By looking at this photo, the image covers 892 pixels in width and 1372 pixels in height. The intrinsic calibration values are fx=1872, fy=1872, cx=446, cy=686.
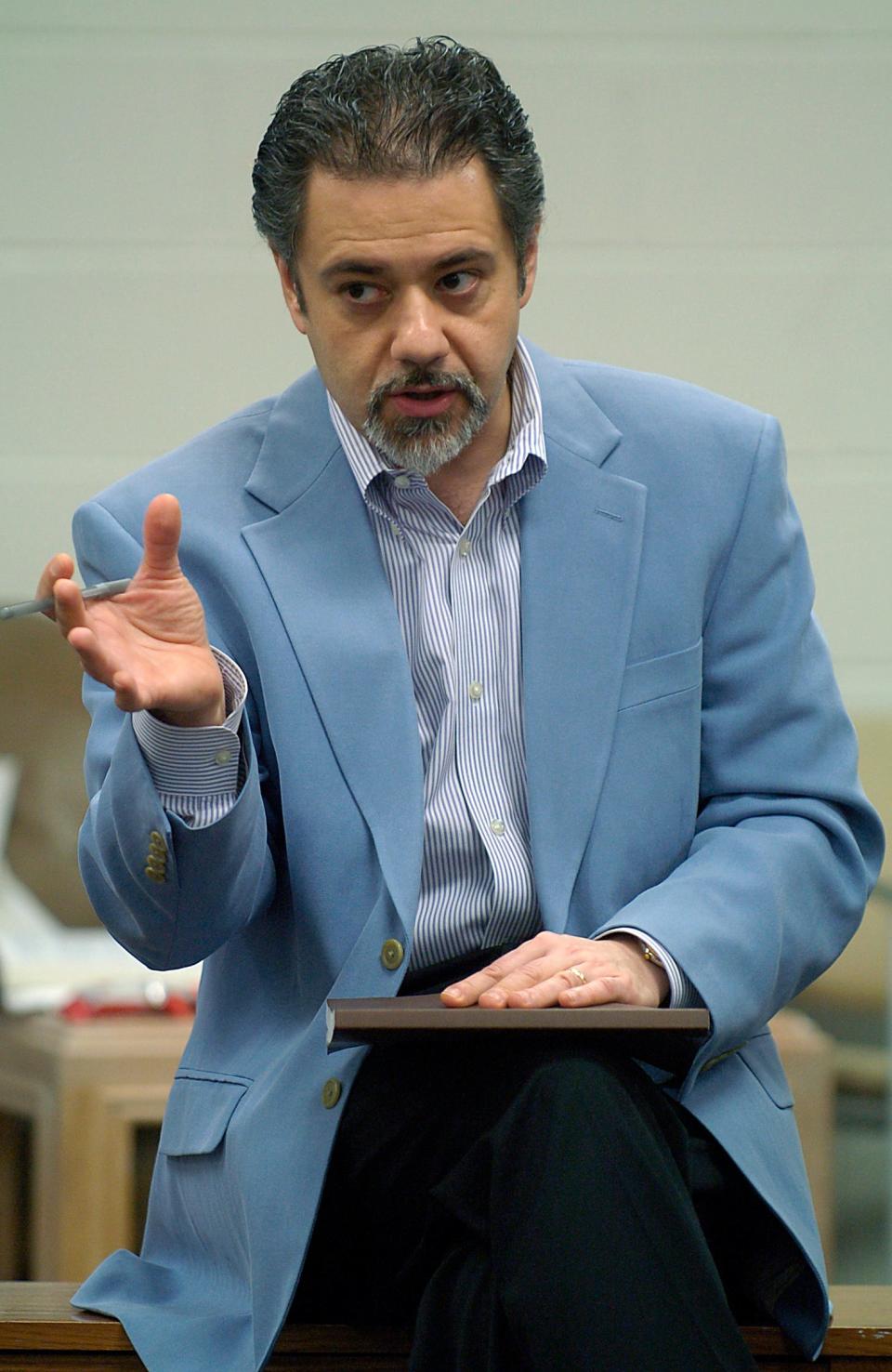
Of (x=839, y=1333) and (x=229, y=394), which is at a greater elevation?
(x=229, y=394)

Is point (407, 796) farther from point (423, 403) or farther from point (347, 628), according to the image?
point (423, 403)

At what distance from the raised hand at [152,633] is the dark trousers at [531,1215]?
0.27 metres

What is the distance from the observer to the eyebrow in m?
1.28

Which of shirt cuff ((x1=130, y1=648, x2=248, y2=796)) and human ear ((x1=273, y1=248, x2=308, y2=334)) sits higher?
human ear ((x1=273, y1=248, x2=308, y2=334))

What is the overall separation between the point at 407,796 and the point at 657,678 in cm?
20

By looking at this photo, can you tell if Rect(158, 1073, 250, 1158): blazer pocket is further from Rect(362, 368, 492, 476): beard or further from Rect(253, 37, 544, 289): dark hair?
Rect(253, 37, 544, 289): dark hair

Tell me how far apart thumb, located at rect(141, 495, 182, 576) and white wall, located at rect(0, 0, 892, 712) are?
1.48 metres

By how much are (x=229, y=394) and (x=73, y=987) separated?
845 mm

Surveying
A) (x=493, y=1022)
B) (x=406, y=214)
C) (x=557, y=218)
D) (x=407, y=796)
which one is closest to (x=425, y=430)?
(x=406, y=214)

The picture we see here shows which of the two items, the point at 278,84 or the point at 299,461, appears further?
the point at 278,84

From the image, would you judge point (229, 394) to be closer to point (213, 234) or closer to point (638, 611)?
point (213, 234)

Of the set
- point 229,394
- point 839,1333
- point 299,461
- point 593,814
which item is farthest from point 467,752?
point 229,394

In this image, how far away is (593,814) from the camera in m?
1.27

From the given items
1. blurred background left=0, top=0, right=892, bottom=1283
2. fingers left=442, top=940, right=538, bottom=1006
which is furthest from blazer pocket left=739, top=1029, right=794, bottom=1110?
blurred background left=0, top=0, right=892, bottom=1283
